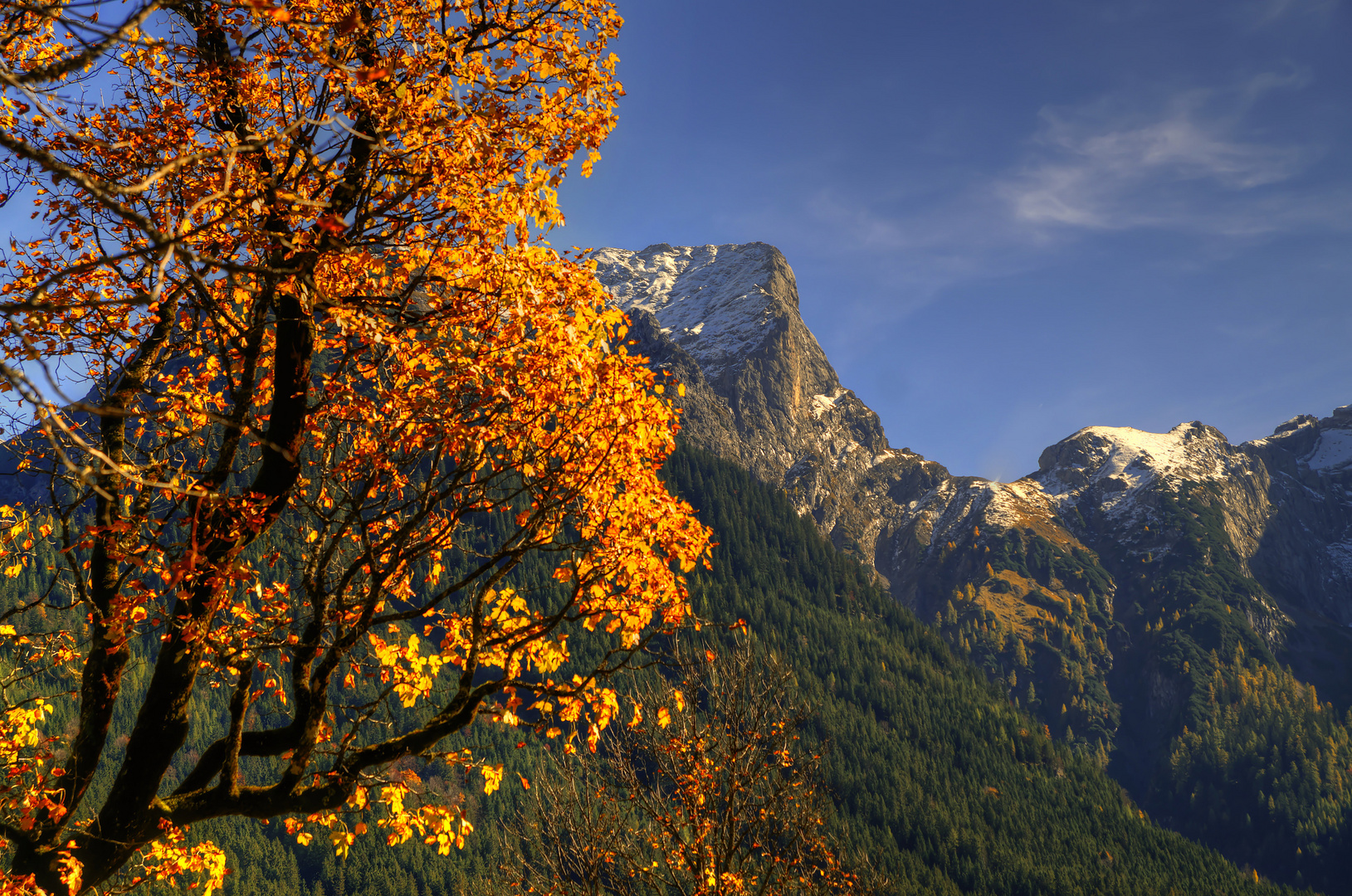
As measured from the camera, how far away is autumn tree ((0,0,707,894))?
6973 millimetres

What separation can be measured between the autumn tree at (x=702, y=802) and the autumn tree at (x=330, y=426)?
25.6ft

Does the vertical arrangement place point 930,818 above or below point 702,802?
below

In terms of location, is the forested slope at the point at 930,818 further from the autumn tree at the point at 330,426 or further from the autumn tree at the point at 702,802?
the autumn tree at the point at 330,426

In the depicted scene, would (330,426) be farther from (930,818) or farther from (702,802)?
(930,818)

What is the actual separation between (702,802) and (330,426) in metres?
12.6

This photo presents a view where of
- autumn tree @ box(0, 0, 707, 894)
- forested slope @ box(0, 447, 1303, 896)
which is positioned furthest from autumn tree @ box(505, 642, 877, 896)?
forested slope @ box(0, 447, 1303, 896)

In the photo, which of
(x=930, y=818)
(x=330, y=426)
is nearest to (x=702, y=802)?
(x=330, y=426)

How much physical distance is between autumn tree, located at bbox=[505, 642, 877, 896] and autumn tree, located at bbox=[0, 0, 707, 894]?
781cm

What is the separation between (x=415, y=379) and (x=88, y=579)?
11.9 ft

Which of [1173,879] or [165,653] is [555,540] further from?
[1173,879]

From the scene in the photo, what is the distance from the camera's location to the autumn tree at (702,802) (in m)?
17.0

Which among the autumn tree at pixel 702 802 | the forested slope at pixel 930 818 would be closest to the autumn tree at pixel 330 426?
the autumn tree at pixel 702 802

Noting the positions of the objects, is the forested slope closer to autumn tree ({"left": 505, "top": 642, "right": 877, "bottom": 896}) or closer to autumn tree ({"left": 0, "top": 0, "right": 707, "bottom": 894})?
autumn tree ({"left": 505, "top": 642, "right": 877, "bottom": 896})

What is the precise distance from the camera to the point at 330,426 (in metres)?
9.01
